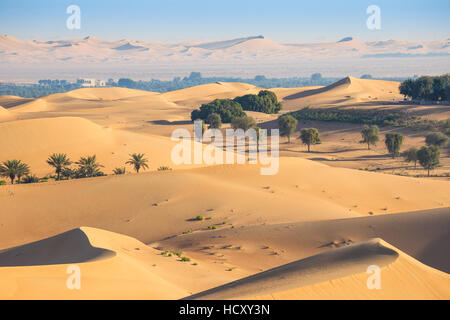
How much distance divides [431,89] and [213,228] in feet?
218

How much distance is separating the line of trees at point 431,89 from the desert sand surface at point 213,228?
109 feet

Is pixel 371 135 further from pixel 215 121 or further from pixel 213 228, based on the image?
pixel 213 228

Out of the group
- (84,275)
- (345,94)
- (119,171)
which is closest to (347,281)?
(84,275)

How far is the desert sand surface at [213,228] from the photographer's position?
35.0 feet

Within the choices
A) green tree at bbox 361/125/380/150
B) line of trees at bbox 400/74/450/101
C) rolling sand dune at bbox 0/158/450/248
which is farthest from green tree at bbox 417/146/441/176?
line of trees at bbox 400/74/450/101

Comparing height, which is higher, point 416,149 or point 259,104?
point 259,104

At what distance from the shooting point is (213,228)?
22.6 metres

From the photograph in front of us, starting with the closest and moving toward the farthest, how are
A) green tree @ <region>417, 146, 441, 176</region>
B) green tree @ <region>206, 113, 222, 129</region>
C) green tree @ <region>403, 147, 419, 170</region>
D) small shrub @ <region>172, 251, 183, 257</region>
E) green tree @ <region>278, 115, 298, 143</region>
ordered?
small shrub @ <region>172, 251, 183, 257</region> < green tree @ <region>417, 146, 441, 176</region> < green tree @ <region>403, 147, 419, 170</region> < green tree @ <region>278, 115, 298, 143</region> < green tree @ <region>206, 113, 222, 129</region>

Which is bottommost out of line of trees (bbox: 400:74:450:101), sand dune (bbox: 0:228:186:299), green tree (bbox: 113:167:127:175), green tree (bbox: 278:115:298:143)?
green tree (bbox: 113:167:127:175)

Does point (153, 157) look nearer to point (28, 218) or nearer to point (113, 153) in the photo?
point (113, 153)

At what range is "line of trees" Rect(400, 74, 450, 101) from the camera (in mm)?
75250

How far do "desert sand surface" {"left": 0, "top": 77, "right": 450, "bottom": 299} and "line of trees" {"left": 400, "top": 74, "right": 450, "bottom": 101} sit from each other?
33.1m

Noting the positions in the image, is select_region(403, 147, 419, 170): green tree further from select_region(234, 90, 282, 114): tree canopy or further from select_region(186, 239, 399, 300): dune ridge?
select_region(234, 90, 282, 114): tree canopy

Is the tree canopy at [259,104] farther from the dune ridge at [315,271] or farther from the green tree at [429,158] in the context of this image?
the dune ridge at [315,271]
